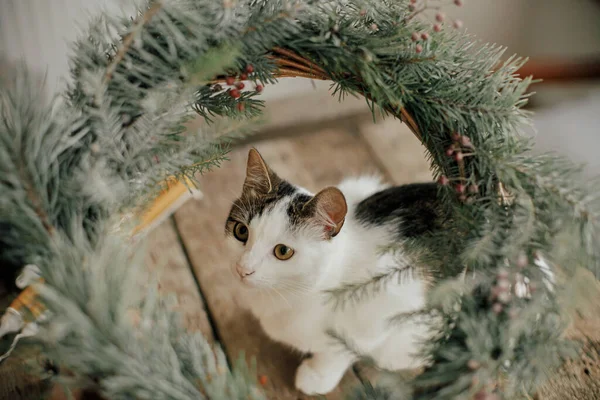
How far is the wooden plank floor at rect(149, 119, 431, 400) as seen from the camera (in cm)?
80

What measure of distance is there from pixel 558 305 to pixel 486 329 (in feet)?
0.21

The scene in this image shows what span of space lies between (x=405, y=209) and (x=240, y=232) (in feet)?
0.73

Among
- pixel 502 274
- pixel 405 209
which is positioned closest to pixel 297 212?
pixel 405 209

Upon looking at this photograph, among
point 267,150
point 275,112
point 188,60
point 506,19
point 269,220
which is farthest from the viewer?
point 506,19

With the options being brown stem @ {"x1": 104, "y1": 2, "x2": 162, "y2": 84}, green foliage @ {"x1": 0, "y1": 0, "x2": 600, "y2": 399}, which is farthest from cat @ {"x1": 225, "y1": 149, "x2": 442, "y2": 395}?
brown stem @ {"x1": 104, "y1": 2, "x2": 162, "y2": 84}

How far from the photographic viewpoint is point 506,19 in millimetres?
1582

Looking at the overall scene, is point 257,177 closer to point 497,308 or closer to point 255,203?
point 255,203

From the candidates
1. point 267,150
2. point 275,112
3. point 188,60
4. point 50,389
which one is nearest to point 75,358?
point 50,389

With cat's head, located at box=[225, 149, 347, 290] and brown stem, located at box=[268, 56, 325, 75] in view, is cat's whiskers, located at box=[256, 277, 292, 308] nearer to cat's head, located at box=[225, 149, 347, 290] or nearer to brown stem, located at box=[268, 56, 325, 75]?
cat's head, located at box=[225, 149, 347, 290]

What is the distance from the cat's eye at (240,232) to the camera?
2.34ft

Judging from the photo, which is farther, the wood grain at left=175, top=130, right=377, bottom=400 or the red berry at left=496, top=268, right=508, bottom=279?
the wood grain at left=175, top=130, right=377, bottom=400

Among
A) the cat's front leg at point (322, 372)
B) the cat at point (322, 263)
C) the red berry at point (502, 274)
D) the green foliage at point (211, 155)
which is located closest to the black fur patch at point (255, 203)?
the cat at point (322, 263)

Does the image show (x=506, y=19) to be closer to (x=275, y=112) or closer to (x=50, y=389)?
(x=275, y=112)

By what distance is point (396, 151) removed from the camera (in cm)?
109
